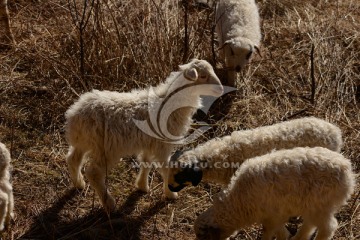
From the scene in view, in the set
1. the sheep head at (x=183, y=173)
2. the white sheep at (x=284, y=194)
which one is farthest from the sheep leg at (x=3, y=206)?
the white sheep at (x=284, y=194)

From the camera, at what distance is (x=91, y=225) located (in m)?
5.35

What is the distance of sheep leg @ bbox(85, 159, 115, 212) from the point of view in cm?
527

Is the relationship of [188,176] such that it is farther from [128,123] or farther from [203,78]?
[203,78]

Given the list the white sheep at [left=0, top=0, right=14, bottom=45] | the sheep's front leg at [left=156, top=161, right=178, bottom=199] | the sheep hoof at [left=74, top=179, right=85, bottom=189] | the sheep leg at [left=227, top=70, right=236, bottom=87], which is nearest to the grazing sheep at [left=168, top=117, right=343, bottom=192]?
the sheep's front leg at [left=156, top=161, right=178, bottom=199]

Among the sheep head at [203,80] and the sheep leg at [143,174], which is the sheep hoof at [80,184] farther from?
the sheep head at [203,80]

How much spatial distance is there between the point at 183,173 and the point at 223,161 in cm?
49

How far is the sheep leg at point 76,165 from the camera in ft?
18.2

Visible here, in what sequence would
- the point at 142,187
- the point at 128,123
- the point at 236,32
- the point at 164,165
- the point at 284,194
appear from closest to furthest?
the point at 284,194 → the point at 128,123 → the point at 164,165 → the point at 142,187 → the point at 236,32

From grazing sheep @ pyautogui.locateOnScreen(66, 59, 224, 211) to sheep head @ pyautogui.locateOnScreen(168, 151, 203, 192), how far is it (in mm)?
339

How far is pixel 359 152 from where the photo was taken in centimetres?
641

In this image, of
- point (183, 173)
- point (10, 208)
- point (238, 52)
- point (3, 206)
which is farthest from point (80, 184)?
point (238, 52)

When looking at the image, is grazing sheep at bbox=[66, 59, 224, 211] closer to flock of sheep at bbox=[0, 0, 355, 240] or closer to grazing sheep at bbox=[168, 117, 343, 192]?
flock of sheep at bbox=[0, 0, 355, 240]

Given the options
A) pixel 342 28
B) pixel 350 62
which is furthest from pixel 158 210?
pixel 342 28

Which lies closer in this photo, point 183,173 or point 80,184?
point 183,173
